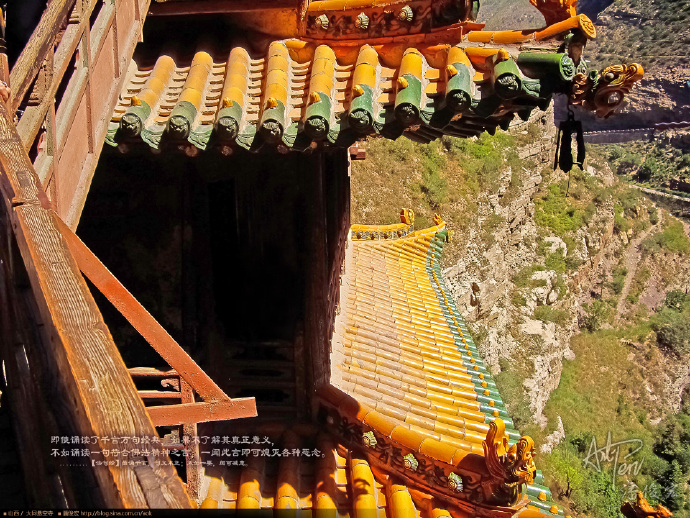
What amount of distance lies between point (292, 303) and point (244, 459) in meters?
1.06

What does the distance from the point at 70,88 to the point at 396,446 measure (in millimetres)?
2696

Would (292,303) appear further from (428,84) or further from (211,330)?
(428,84)

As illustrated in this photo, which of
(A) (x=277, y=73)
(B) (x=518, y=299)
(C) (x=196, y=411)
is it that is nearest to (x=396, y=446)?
(C) (x=196, y=411)

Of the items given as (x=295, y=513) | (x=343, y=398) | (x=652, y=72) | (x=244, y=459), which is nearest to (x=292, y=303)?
(x=343, y=398)

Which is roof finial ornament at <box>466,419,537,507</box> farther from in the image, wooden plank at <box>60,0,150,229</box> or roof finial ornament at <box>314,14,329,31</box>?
roof finial ornament at <box>314,14,329,31</box>

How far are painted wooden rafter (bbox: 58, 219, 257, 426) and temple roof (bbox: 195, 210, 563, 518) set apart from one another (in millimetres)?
1296

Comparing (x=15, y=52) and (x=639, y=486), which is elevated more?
(x=15, y=52)

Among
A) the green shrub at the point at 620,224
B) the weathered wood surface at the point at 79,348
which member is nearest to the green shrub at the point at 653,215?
the green shrub at the point at 620,224

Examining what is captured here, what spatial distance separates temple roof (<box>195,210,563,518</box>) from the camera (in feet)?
12.4

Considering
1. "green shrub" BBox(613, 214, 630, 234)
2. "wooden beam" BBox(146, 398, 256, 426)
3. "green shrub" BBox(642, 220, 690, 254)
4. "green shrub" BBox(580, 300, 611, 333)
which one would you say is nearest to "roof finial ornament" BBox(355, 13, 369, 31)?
"wooden beam" BBox(146, 398, 256, 426)

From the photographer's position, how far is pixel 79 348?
1879 mm

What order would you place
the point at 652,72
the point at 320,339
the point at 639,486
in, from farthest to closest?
the point at 652,72, the point at 639,486, the point at 320,339

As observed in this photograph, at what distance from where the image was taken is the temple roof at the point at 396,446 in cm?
379

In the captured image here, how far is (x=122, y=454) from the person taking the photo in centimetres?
161
